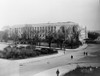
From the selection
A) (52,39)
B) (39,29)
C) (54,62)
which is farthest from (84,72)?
(39,29)

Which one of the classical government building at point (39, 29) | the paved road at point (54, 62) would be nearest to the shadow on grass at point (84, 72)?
the paved road at point (54, 62)

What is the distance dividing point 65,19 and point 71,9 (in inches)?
5.3

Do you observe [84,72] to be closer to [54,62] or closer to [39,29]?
[54,62]

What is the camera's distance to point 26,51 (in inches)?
64.7

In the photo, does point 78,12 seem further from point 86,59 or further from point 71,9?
point 86,59

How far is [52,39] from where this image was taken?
65.0 inches

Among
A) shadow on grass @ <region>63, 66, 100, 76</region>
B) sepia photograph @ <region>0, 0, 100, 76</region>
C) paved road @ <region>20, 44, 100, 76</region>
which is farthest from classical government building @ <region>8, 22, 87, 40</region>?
shadow on grass @ <region>63, 66, 100, 76</region>

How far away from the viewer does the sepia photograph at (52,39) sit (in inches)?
63.7

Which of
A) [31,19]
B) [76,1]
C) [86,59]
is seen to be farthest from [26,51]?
[76,1]

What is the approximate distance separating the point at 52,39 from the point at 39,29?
0.18m

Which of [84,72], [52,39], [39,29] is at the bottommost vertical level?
[84,72]

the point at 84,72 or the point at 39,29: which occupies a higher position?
the point at 39,29

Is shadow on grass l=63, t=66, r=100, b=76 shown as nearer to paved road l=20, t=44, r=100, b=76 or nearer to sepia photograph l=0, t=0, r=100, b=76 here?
sepia photograph l=0, t=0, r=100, b=76

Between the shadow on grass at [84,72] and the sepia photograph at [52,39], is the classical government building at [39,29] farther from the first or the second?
the shadow on grass at [84,72]
